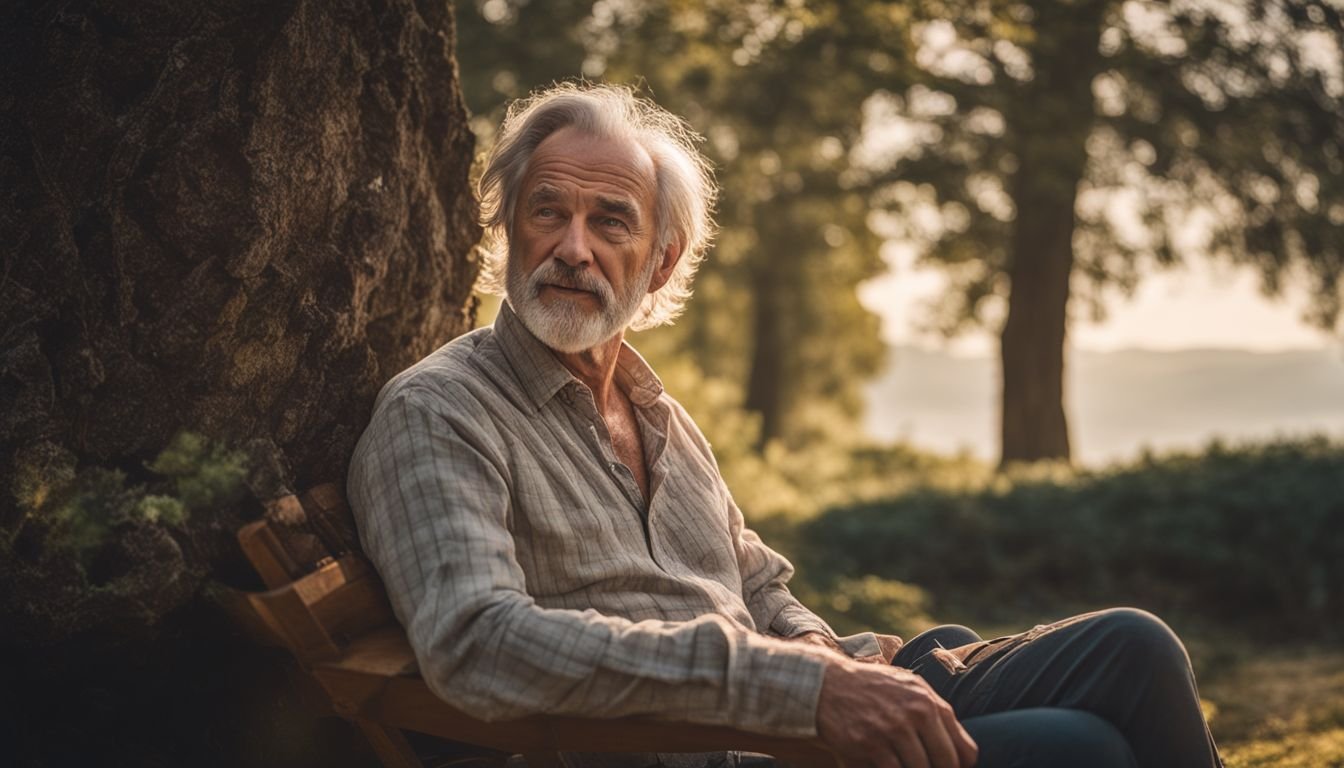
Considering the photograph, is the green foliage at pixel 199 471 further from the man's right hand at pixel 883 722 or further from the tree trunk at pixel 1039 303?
the tree trunk at pixel 1039 303

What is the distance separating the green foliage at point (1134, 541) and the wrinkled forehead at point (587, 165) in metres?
6.53

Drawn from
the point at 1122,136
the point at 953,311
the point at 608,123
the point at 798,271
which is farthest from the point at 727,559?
the point at 798,271

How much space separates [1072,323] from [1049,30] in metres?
5.96

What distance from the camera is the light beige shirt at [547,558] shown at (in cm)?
211

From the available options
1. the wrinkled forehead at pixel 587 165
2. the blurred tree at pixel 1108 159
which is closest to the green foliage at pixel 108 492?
the wrinkled forehead at pixel 587 165

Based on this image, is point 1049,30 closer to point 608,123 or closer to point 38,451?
point 608,123

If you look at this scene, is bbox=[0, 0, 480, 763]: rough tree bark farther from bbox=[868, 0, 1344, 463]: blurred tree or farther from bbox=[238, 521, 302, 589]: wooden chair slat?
bbox=[868, 0, 1344, 463]: blurred tree

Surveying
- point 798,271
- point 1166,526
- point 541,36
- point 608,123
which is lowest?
point 1166,526

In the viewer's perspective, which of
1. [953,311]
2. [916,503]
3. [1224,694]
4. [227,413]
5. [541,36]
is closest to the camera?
[227,413]

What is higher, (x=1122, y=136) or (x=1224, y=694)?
(x=1122, y=136)

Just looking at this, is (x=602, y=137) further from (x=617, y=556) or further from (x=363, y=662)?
(x=363, y=662)

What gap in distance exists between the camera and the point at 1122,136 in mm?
13711

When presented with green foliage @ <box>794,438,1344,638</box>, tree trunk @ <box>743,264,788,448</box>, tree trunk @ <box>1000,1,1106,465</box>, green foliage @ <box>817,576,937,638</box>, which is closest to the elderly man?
green foliage @ <box>817,576,937,638</box>

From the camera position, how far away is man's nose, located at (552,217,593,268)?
9.39 feet
